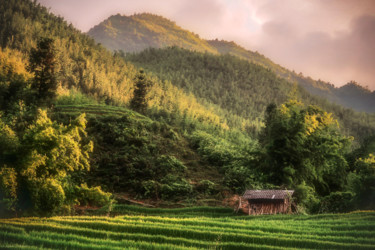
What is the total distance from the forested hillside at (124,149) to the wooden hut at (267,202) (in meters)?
1.36

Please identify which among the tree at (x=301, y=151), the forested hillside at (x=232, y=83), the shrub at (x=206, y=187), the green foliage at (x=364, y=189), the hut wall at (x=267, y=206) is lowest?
the hut wall at (x=267, y=206)

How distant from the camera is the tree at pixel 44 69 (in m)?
36.3

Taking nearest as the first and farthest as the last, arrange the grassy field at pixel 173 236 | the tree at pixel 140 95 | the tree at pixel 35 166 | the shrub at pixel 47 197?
the grassy field at pixel 173 236
the tree at pixel 35 166
the shrub at pixel 47 197
the tree at pixel 140 95

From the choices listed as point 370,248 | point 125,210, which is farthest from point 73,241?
point 125,210

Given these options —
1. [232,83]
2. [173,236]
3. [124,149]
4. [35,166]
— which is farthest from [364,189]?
[232,83]

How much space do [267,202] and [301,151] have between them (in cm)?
760

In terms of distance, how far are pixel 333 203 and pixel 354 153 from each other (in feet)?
43.8

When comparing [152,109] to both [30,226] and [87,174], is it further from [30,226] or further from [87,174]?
[30,226]

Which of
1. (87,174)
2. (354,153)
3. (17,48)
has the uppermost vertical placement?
(17,48)

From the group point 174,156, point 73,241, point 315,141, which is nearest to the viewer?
point 73,241

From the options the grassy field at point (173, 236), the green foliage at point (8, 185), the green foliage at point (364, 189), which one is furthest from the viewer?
the green foliage at point (364, 189)

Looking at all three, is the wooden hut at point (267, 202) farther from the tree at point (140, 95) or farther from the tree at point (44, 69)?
the tree at point (140, 95)

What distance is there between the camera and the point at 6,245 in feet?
28.6

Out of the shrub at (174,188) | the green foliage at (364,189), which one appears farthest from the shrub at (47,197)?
the green foliage at (364,189)
